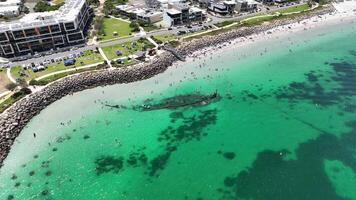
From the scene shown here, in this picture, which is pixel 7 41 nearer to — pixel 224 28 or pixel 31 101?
pixel 31 101

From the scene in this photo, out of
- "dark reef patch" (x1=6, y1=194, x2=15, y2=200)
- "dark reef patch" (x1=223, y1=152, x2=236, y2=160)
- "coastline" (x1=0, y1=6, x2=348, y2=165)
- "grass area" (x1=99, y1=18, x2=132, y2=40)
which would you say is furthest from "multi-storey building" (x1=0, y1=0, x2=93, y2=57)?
"dark reef patch" (x1=223, y1=152, x2=236, y2=160)

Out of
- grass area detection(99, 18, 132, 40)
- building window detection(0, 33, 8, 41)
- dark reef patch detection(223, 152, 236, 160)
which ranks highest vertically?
building window detection(0, 33, 8, 41)

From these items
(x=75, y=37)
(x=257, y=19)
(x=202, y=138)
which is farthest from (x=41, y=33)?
(x=257, y=19)

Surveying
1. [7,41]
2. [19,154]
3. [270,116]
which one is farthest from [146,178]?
[7,41]

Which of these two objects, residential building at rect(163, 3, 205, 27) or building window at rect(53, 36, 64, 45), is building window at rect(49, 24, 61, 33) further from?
residential building at rect(163, 3, 205, 27)

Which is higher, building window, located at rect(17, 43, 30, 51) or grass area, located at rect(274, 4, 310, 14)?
grass area, located at rect(274, 4, 310, 14)

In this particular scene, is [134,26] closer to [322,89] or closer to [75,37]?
[75,37]
